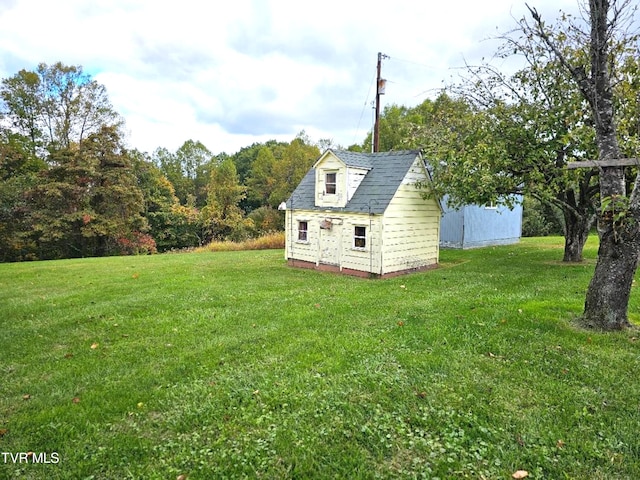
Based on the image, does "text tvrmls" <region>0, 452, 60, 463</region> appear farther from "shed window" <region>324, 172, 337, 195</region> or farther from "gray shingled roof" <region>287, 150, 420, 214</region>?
"shed window" <region>324, 172, 337, 195</region>

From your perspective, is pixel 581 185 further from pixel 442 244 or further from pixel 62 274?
pixel 62 274

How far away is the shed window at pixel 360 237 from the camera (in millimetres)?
11727

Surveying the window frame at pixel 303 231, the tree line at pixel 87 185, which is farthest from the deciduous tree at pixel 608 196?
the tree line at pixel 87 185

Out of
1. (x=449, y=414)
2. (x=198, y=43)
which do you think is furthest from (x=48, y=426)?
(x=198, y=43)

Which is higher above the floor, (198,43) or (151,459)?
(198,43)

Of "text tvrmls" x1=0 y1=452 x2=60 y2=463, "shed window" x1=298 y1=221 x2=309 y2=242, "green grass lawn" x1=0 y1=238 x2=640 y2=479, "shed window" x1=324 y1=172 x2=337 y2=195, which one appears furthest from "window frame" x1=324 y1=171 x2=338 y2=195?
"text tvrmls" x1=0 y1=452 x2=60 y2=463

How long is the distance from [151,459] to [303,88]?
1862 cm

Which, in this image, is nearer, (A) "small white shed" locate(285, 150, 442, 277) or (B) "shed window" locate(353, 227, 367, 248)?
(A) "small white shed" locate(285, 150, 442, 277)

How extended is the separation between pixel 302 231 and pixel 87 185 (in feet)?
54.8

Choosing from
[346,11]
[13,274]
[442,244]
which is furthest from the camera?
[442,244]

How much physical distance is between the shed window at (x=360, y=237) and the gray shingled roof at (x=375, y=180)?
60 cm

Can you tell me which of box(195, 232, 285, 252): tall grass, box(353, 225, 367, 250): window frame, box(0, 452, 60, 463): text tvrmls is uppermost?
box(353, 225, 367, 250): window frame

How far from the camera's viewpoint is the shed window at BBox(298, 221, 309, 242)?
13.5 meters

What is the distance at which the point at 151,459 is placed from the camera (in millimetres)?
3125
